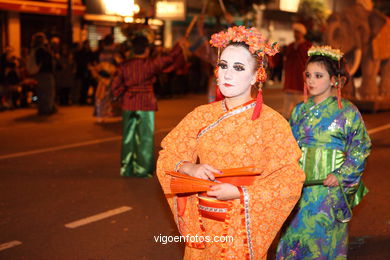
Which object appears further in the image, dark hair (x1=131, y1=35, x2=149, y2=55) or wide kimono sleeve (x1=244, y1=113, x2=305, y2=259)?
dark hair (x1=131, y1=35, x2=149, y2=55)

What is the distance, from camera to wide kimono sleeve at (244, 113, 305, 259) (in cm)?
279

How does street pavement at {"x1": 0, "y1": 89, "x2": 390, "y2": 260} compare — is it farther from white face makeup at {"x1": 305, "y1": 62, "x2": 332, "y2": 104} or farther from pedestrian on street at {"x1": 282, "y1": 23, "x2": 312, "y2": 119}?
pedestrian on street at {"x1": 282, "y1": 23, "x2": 312, "y2": 119}

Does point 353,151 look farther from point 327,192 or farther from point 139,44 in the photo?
point 139,44

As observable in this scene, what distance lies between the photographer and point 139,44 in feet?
23.9

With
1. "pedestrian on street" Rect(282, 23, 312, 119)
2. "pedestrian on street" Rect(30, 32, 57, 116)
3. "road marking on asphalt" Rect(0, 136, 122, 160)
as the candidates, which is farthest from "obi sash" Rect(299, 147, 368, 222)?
"pedestrian on street" Rect(30, 32, 57, 116)

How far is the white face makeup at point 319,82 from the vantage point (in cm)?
405

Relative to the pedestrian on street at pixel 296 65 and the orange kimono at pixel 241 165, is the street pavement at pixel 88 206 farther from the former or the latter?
the orange kimono at pixel 241 165

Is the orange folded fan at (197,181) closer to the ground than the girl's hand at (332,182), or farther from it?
farther from it

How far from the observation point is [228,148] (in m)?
2.90

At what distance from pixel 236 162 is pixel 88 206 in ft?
11.5

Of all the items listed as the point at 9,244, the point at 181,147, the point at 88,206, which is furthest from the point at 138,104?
the point at 181,147

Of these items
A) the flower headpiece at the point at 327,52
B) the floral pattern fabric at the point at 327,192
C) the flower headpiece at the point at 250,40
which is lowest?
the floral pattern fabric at the point at 327,192

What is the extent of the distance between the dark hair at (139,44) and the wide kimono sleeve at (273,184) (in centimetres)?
459

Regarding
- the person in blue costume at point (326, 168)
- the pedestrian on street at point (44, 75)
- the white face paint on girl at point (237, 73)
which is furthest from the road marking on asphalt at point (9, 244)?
the pedestrian on street at point (44, 75)
